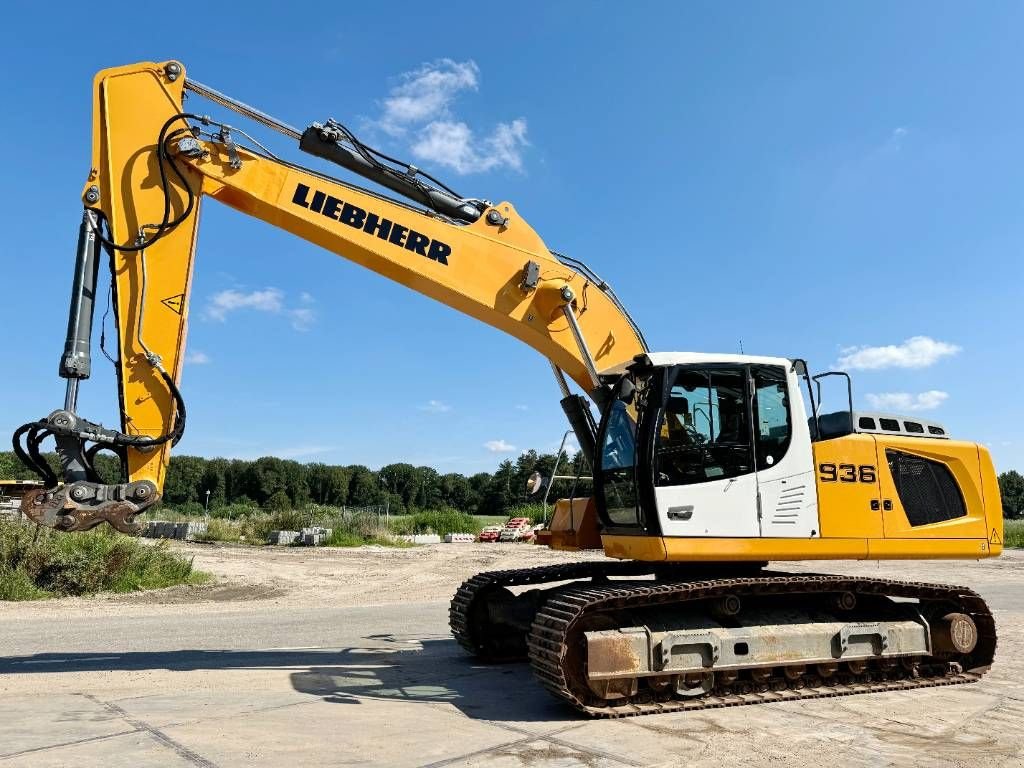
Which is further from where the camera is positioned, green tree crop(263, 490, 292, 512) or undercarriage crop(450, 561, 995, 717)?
green tree crop(263, 490, 292, 512)

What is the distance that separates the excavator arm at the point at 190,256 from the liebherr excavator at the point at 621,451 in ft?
0.06

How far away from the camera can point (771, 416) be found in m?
7.31

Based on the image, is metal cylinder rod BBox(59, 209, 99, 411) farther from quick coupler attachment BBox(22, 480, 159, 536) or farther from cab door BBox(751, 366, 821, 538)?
cab door BBox(751, 366, 821, 538)

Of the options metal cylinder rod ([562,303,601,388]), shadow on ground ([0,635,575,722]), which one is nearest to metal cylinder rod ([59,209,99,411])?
shadow on ground ([0,635,575,722])

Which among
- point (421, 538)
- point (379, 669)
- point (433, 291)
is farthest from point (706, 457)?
point (421, 538)


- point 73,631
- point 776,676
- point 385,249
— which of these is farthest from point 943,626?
point 73,631

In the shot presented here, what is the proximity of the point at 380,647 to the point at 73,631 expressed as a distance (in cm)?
464

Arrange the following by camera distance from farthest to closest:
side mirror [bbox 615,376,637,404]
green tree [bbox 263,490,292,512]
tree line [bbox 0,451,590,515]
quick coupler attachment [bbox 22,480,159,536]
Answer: tree line [bbox 0,451,590,515]
green tree [bbox 263,490,292,512]
side mirror [bbox 615,376,637,404]
quick coupler attachment [bbox 22,480,159,536]

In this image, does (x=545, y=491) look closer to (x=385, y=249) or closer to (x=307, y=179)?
(x=385, y=249)

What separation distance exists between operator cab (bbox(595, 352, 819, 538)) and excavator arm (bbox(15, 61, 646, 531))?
965 millimetres

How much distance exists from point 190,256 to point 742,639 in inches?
240

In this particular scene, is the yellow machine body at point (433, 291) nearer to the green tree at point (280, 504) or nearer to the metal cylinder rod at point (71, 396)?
the metal cylinder rod at point (71, 396)

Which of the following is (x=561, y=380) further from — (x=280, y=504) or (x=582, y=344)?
(x=280, y=504)

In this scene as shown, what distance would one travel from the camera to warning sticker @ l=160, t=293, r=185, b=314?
23.7 feet
